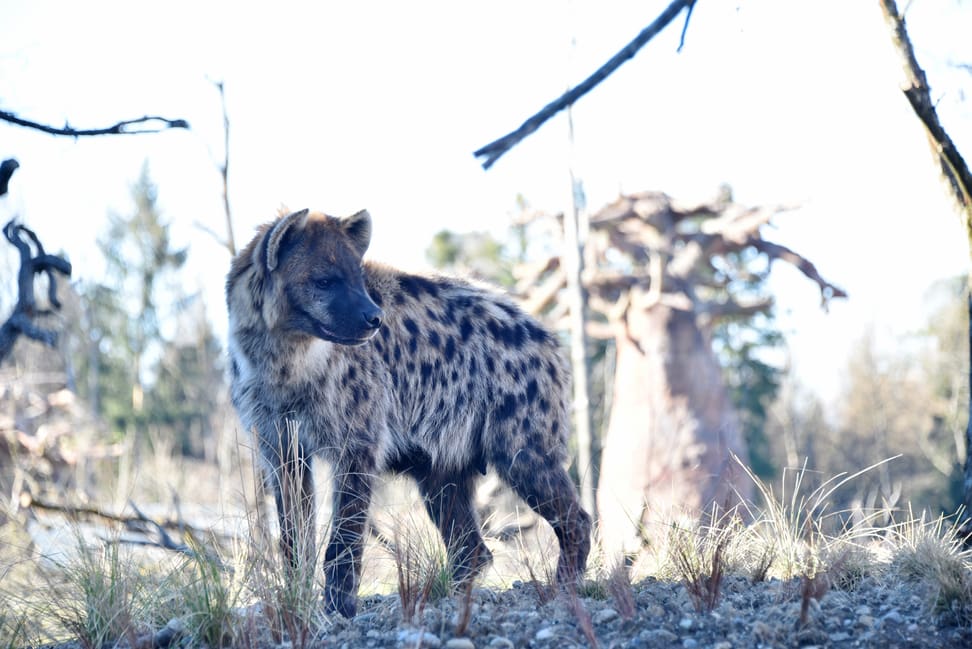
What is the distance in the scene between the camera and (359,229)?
5570 mm

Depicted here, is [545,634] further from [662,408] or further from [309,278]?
[662,408]

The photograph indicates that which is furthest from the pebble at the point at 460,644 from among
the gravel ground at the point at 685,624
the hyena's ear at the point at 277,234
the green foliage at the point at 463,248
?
the green foliage at the point at 463,248

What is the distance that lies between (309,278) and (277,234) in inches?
11.8

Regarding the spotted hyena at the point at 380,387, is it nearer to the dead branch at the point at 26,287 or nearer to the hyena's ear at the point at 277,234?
the hyena's ear at the point at 277,234

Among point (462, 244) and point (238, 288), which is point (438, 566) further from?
point (462, 244)

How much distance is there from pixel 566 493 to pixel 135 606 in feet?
8.66

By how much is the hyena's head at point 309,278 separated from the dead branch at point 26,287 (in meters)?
1.45

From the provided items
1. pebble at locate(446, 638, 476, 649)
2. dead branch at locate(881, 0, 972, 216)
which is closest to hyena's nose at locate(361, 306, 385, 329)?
pebble at locate(446, 638, 476, 649)

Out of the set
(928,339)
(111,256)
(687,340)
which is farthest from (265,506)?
(928,339)

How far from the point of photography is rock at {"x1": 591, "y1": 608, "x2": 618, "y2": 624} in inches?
156

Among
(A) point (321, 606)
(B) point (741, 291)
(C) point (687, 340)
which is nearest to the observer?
(A) point (321, 606)

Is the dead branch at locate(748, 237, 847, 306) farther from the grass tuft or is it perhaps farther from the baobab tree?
the grass tuft

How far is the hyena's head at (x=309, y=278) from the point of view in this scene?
509 centimetres

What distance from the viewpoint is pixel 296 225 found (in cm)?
527
